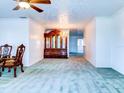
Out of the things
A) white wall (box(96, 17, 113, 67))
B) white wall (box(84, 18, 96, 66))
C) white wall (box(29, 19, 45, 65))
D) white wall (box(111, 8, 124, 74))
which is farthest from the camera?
white wall (box(29, 19, 45, 65))

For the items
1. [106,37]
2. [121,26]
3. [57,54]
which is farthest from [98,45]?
[57,54]

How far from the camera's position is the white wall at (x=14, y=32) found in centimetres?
872

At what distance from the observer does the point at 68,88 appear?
441 cm

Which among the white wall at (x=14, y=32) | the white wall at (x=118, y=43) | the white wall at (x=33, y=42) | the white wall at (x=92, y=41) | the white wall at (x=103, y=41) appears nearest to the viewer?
the white wall at (x=118, y=43)

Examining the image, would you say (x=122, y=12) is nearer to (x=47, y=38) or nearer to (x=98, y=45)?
(x=98, y=45)

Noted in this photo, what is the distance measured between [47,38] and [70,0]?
9.03 m

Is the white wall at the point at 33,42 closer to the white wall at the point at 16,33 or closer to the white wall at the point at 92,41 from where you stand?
the white wall at the point at 16,33

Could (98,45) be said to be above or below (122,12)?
below

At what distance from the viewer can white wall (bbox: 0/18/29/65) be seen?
8.72 metres

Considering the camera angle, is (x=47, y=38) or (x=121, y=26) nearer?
(x=121, y=26)

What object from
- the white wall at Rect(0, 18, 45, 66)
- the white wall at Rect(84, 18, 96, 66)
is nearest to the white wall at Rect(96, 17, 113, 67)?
the white wall at Rect(84, 18, 96, 66)

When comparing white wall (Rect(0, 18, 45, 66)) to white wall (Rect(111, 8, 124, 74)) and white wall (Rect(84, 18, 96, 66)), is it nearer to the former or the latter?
white wall (Rect(84, 18, 96, 66))

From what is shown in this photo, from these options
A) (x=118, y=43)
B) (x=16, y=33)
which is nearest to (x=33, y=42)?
(x=16, y=33)

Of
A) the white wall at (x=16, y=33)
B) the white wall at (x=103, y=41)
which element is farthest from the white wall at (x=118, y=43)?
the white wall at (x=16, y=33)
